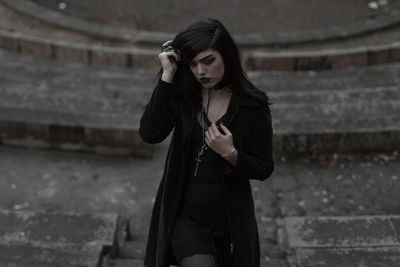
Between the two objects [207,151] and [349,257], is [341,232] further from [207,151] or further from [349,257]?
[207,151]

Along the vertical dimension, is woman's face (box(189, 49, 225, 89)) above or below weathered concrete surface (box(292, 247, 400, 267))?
above

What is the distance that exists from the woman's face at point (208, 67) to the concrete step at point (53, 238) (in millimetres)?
1907

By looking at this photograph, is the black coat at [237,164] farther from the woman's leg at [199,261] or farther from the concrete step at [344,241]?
the concrete step at [344,241]

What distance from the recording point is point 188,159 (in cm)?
319

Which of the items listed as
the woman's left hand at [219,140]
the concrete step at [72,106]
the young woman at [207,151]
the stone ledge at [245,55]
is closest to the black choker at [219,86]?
the young woman at [207,151]

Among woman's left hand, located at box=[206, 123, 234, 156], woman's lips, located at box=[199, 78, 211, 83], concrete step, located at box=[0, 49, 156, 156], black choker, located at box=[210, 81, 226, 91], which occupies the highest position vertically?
woman's lips, located at box=[199, 78, 211, 83]

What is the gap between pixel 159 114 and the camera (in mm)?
3111

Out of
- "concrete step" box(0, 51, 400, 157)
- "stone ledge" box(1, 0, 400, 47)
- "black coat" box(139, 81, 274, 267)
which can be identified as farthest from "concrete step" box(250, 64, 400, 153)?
"black coat" box(139, 81, 274, 267)

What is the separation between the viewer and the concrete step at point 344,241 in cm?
428

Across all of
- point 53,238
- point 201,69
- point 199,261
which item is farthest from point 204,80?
Result: point 53,238

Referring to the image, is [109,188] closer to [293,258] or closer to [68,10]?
[293,258]

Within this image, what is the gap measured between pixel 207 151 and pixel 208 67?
1.42 feet

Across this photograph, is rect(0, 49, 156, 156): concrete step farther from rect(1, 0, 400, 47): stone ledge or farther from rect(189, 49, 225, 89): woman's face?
rect(189, 49, 225, 89): woman's face

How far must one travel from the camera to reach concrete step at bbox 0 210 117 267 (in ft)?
14.2
